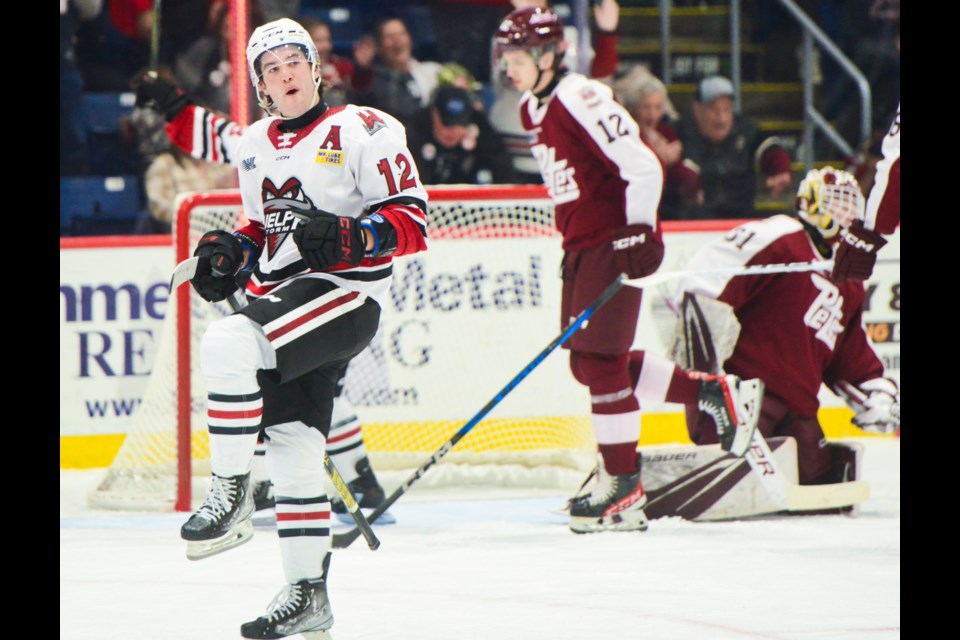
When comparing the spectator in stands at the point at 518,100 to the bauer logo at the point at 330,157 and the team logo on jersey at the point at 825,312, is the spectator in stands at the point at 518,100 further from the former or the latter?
the bauer logo at the point at 330,157

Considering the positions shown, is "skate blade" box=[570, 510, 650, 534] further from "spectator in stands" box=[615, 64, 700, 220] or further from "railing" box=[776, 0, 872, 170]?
"railing" box=[776, 0, 872, 170]

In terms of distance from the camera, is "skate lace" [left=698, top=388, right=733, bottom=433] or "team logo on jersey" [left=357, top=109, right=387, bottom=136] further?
"skate lace" [left=698, top=388, right=733, bottom=433]

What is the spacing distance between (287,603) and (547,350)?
4.62 ft

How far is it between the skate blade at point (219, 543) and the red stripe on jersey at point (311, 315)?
348mm

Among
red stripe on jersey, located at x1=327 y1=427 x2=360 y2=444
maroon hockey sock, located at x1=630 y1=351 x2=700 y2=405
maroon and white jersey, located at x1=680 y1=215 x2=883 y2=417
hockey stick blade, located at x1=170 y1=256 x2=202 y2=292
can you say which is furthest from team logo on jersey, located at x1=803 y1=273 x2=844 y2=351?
hockey stick blade, located at x1=170 y1=256 x2=202 y2=292

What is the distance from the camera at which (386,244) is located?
8.60 ft

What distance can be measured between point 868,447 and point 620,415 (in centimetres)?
208

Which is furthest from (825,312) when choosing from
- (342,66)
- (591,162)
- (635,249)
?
(342,66)

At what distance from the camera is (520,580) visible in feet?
11.1

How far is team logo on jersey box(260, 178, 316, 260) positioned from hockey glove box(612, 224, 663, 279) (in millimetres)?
1376

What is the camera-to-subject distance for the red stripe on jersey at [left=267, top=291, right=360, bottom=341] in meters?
2.56

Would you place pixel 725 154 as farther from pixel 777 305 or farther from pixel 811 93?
pixel 777 305
